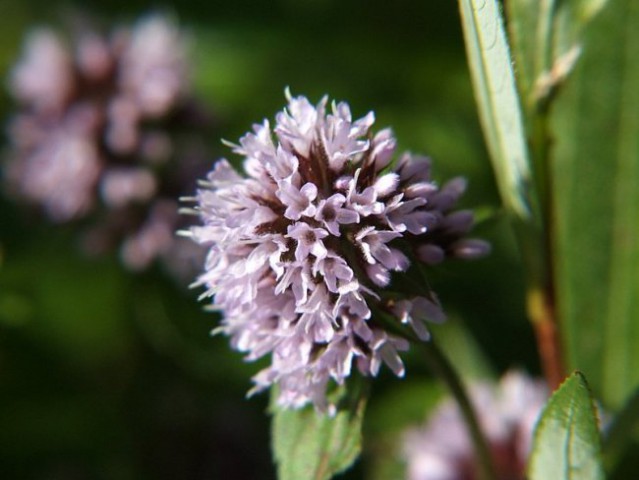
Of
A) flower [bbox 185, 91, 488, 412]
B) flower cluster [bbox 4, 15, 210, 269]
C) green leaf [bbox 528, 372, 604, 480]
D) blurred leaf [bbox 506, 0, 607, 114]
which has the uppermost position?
flower cluster [bbox 4, 15, 210, 269]

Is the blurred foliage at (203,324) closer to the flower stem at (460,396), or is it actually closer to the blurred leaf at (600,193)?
the blurred leaf at (600,193)

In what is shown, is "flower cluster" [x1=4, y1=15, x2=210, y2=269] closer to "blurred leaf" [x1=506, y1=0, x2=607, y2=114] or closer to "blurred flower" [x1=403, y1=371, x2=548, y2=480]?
"blurred flower" [x1=403, y1=371, x2=548, y2=480]

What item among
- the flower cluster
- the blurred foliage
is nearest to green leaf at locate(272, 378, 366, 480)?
the blurred foliage

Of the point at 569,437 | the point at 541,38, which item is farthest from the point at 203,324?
the point at 569,437

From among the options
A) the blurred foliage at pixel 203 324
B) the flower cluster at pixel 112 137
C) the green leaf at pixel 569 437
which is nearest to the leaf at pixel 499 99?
Answer: the green leaf at pixel 569 437

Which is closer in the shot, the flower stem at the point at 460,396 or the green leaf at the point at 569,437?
the green leaf at the point at 569,437
